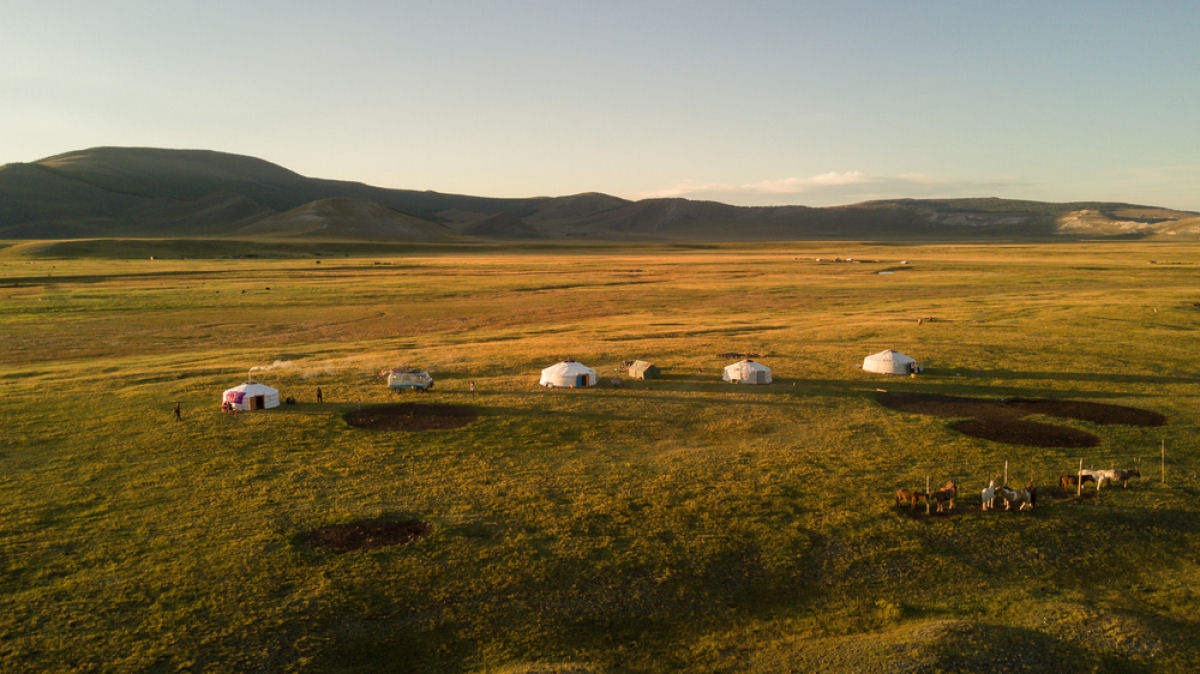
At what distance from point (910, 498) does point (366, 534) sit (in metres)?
19.7

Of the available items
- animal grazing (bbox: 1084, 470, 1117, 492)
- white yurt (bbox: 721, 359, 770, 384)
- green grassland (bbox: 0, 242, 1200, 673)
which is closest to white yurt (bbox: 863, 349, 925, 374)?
green grassland (bbox: 0, 242, 1200, 673)

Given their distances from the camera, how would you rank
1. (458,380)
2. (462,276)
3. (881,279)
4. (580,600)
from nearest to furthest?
(580,600) < (458,380) < (881,279) < (462,276)

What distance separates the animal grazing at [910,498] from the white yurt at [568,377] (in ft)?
73.6

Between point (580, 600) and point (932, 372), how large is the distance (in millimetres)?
37275

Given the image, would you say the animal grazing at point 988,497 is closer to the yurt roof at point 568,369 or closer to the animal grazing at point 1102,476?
the animal grazing at point 1102,476

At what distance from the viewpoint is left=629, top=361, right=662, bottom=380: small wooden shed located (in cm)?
4675

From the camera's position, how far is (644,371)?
46719mm

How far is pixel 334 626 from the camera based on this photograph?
18797 millimetres

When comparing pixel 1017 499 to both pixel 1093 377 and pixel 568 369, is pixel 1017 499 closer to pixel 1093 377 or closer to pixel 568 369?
pixel 568 369

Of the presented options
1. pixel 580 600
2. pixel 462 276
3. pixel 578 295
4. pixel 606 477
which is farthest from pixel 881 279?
pixel 580 600

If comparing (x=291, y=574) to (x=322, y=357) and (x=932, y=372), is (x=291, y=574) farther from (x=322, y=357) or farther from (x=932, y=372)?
(x=932, y=372)

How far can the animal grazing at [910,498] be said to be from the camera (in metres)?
26.0

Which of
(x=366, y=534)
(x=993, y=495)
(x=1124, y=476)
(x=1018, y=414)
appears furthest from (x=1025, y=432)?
(x=366, y=534)

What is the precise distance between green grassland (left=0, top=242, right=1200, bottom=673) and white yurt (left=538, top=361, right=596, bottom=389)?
109cm
